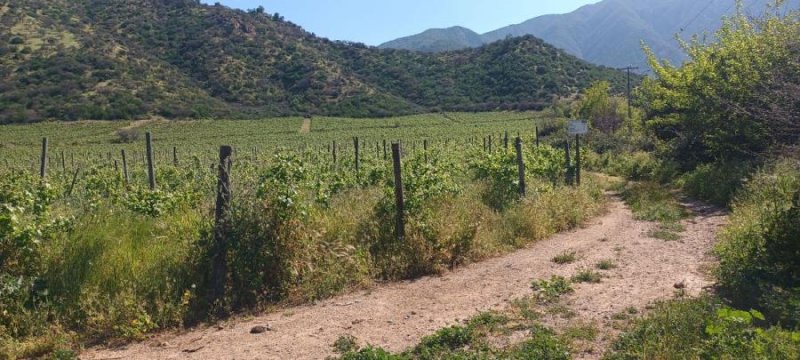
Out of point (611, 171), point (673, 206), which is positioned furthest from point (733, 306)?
point (611, 171)

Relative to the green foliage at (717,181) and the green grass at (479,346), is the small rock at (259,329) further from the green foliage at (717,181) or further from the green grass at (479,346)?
the green foliage at (717,181)

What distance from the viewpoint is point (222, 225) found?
5887 millimetres

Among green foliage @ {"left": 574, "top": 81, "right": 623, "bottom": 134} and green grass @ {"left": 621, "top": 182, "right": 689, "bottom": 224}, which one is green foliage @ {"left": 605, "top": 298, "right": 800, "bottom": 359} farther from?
green foliage @ {"left": 574, "top": 81, "right": 623, "bottom": 134}

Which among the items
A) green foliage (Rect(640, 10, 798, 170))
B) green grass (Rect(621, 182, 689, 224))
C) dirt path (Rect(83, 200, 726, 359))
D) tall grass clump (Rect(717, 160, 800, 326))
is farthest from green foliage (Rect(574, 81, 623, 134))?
tall grass clump (Rect(717, 160, 800, 326))

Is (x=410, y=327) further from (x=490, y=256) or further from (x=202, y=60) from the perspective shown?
(x=202, y=60)

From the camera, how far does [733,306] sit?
16.6ft

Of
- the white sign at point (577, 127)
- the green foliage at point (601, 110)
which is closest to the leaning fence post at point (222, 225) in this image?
the white sign at point (577, 127)

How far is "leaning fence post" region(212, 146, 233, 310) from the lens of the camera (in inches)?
227

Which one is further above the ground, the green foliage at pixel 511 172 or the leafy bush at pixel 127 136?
the leafy bush at pixel 127 136

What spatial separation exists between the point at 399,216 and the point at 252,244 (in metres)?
2.19

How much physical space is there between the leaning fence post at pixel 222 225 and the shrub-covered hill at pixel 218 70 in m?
55.1

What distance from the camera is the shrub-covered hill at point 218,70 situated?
2251 inches

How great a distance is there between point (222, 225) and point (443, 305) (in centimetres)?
259

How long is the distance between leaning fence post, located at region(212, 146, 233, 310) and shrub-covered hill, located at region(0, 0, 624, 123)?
55.1 m
